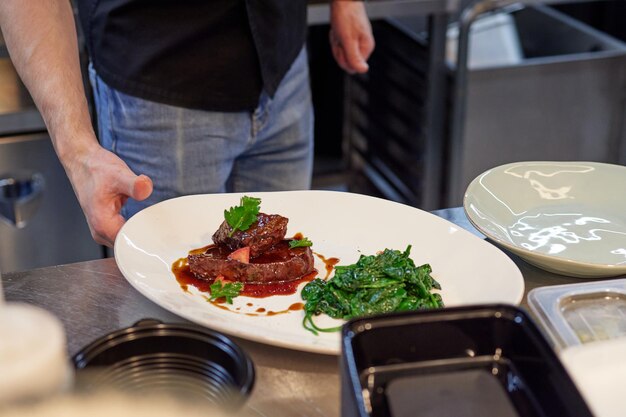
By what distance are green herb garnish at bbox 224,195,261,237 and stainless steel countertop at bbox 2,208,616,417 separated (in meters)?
0.18

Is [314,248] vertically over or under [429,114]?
over

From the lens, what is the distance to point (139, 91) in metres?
1.85

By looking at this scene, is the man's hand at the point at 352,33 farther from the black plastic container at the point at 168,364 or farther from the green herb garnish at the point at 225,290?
the black plastic container at the point at 168,364

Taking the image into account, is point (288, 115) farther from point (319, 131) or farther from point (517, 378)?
point (319, 131)

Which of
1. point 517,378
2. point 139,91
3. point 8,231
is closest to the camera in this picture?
point 517,378

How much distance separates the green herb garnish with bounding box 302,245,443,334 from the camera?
1213 mm

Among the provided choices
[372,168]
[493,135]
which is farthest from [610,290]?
[372,168]

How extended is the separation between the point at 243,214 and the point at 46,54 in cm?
54

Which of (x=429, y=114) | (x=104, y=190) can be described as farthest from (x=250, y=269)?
(x=429, y=114)

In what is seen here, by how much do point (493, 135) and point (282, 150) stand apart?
118 cm

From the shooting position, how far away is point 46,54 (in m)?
1.59

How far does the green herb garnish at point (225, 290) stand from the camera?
1.26 metres

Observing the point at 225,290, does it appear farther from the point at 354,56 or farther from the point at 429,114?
the point at 429,114

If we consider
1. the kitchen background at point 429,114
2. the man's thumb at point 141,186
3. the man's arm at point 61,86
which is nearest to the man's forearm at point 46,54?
the man's arm at point 61,86
